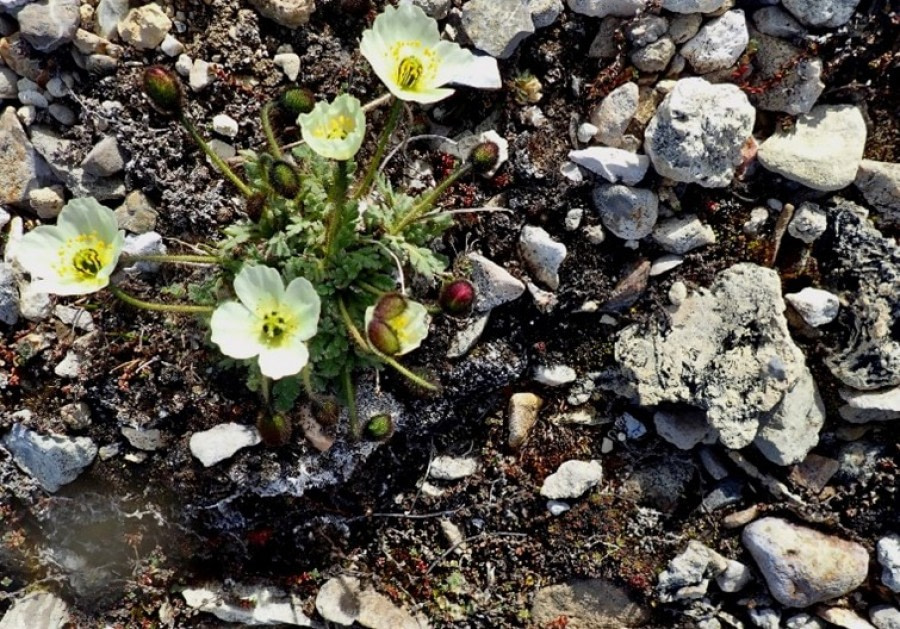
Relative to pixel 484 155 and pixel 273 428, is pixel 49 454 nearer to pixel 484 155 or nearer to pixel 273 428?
pixel 273 428

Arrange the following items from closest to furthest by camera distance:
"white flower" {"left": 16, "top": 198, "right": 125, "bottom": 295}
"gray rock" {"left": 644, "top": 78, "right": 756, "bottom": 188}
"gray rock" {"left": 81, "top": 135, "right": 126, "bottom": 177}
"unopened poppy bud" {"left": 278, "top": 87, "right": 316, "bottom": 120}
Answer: "white flower" {"left": 16, "top": 198, "right": 125, "bottom": 295} → "unopened poppy bud" {"left": 278, "top": 87, "right": 316, "bottom": 120} → "gray rock" {"left": 644, "top": 78, "right": 756, "bottom": 188} → "gray rock" {"left": 81, "top": 135, "right": 126, "bottom": 177}

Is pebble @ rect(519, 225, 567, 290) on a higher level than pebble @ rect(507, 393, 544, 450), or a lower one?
higher

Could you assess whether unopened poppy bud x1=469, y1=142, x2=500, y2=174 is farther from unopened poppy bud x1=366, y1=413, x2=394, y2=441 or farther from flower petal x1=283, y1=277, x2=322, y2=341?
unopened poppy bud x1=366, y1=413, x2=394, y2=441

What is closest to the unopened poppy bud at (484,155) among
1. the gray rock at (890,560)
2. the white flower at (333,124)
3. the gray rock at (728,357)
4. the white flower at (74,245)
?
the white flower at (333,124)

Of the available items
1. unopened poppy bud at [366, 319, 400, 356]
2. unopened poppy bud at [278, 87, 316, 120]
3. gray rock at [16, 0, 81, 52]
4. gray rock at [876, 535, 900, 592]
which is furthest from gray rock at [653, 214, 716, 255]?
gray rock at [16, 0, 81, 52]

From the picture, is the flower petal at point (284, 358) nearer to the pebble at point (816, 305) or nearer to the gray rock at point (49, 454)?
the gray rock at point (49, 454)
